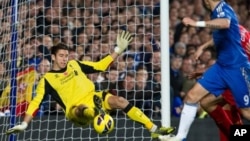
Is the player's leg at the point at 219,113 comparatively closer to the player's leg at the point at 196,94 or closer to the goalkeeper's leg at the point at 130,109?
the player's leg at the point at 196,94

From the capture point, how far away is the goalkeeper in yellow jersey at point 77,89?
11.2 m

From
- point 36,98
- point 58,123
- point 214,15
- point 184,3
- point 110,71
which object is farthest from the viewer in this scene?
point 184,3

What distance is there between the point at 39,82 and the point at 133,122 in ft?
4.90

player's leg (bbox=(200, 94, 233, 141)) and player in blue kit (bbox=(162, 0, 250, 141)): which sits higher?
player in blue kit (bbox=(162, 0, 250, 141))

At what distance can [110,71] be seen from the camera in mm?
13086

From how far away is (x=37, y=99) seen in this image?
36.7 ft

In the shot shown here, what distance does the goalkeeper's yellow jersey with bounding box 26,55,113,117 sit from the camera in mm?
11453

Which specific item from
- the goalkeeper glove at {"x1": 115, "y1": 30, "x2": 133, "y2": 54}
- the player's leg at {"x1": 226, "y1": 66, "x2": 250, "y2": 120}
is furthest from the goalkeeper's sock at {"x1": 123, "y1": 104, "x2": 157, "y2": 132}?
the player's leg at {"x1": 226, "y1": 66, "x2": 250, "y2": 120}

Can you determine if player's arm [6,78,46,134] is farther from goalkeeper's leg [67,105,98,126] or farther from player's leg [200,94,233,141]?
player's leg [200,94,233,141]

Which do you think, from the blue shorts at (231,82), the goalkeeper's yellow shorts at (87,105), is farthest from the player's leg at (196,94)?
the goalkeeper's yellow shorts at (87,105)

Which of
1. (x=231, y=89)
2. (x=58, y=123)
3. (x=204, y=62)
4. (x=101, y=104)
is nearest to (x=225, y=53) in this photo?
(x=231, y=89)

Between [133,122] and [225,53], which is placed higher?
[225,53]

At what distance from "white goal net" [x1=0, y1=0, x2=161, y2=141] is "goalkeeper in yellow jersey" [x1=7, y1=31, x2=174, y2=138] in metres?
0.74

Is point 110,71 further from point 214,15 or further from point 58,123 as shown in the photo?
point 214,15
